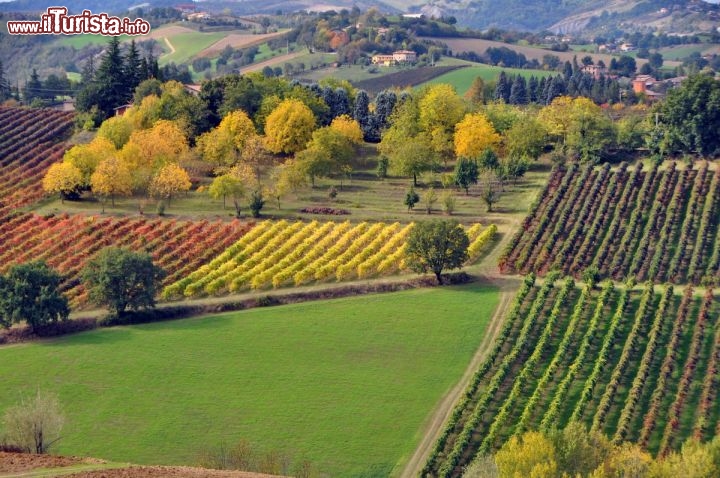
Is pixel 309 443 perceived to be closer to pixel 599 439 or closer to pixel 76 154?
pixel 599 439

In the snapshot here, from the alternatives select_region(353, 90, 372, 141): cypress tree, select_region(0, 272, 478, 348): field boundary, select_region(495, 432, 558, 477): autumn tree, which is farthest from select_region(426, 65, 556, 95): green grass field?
select_region(495, 432, 558, 477): autumn tree

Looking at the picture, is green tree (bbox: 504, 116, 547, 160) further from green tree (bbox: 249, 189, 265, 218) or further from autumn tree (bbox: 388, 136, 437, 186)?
green tree (bbox: 249, 189, 265, 218)

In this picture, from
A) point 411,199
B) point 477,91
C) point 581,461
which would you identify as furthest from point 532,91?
point 581,461

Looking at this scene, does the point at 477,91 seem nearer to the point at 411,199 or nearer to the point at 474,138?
the point at 474,138

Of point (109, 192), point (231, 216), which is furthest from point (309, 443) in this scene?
point (109, 192)

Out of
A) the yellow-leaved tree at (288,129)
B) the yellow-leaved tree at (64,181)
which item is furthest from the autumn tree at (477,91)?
the yellow-leaved tree at (64,181)

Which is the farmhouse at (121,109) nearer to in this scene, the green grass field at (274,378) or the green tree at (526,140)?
the green tree at (526,140)
